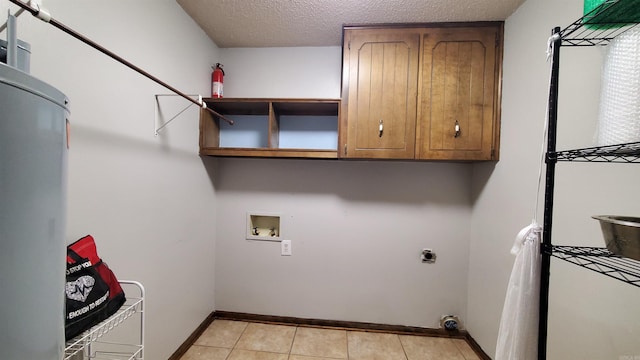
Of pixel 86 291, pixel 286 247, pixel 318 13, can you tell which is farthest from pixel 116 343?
pixel 318 13

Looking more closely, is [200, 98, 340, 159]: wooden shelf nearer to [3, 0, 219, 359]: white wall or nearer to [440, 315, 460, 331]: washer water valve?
[3, 0, 219, 359]: white wall

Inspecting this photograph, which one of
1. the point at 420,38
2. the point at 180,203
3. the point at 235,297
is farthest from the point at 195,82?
the point at 235,297

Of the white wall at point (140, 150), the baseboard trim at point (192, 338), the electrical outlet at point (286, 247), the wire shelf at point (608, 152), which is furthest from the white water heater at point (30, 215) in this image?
the electrical outlet at point (286, 247)

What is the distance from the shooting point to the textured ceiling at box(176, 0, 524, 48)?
4.51 feet

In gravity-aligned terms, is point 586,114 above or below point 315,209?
above

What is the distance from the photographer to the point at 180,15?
4.74ft

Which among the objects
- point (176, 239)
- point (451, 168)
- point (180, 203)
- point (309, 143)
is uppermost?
point (309, 143)

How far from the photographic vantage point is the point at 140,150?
118cm

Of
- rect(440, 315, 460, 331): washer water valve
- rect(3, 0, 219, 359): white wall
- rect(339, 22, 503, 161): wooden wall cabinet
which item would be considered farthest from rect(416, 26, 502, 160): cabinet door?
rect(3, 0, 219, 359): white wall

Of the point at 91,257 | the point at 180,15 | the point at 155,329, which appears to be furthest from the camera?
the point at 180,15

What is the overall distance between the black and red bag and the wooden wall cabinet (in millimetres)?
1378

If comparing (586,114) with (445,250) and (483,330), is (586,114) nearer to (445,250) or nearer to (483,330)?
(445,250)

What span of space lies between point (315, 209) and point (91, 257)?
136 centimetres

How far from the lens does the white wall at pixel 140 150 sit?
882 mm
